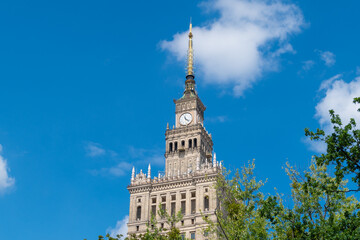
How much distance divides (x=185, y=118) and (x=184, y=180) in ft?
68.2

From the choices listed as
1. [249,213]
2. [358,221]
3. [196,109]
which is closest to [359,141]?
[358,221]

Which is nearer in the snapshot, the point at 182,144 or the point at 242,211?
the point at 242,211

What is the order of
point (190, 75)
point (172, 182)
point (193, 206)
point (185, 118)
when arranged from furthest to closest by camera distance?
point (190, 75)
point (185, 118)
point (172, 182)
point (193, 206)

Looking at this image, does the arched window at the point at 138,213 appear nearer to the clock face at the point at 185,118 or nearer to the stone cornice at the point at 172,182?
Result: the stone cornice at the point at 172,182

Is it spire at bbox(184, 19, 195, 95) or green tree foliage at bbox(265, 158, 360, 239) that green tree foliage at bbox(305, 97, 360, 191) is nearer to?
green tree foliage at bbox(265, 158, 360, 239)

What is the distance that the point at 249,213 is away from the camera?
4762 centimetres

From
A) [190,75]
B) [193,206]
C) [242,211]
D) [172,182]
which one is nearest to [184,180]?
[172,182]

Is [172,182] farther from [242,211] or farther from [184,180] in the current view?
[242,211]

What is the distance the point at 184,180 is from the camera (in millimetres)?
110938

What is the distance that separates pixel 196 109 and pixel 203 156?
1241 centimetres

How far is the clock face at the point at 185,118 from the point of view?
413 feet

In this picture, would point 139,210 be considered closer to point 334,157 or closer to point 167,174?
point 167,174

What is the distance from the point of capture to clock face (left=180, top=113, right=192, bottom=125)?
413 feet

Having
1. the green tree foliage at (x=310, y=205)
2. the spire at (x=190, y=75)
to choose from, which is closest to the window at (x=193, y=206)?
the spire at (x=190, y=75)
